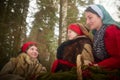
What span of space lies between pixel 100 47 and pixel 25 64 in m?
0.89

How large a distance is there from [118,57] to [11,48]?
63.5 inches

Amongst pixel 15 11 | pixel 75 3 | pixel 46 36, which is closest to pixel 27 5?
pixel 15 11

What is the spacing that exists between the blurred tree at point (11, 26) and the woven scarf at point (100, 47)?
1.24 meters

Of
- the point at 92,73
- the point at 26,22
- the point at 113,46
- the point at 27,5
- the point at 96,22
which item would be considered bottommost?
the point at 92,73

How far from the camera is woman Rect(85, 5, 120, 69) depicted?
5.02 ft

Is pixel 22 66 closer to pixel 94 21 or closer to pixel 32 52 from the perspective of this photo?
pixel 32 52

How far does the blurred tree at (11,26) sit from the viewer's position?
2.74 m

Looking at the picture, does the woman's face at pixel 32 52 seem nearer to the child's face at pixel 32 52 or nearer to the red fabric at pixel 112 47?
the child's face at pixel 32 52

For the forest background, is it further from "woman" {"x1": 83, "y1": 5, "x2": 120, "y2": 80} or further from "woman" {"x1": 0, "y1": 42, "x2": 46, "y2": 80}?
"woman" {"x1": 83, "y1": 5, "x2": 120, "y2": 80}

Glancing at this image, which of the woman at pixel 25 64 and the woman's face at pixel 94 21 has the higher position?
the woman's face at pixel 94 21

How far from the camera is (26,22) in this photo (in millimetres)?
3115

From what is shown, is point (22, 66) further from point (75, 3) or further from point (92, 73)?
point (75, 3)

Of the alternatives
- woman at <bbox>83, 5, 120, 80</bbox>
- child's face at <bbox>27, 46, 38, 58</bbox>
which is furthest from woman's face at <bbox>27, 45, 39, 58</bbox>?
woman at <bbox>83, 5, 120, 80</bbox>

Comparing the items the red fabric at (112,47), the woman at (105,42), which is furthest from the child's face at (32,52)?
the red fabric at (112,47)
